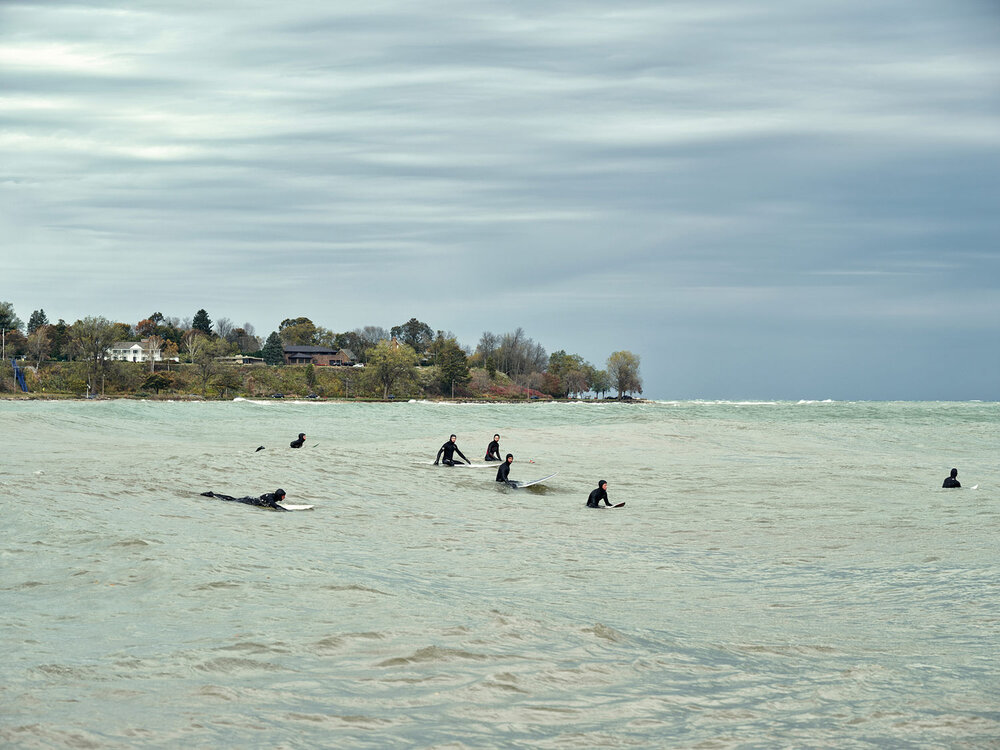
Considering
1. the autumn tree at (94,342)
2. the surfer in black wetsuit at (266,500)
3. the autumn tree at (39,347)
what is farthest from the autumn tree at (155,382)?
the surfer in black wetsuit at (266,500)

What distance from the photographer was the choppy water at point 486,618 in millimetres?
8812

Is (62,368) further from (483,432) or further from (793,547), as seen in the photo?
(793,547)

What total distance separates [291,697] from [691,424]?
244 feet

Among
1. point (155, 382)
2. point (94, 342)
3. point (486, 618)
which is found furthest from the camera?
point (155, 382)

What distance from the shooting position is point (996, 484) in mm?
34906

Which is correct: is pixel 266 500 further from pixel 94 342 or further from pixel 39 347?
pixel 39 347

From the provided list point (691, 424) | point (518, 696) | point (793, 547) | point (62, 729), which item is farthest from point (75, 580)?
point (691, 424)

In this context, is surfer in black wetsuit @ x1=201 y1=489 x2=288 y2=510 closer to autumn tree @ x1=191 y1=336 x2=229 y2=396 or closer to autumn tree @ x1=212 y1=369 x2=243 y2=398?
autumn tree @ x1=191 y1=336 x2=229 y2=396

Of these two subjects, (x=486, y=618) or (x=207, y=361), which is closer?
(x=486, y=618)

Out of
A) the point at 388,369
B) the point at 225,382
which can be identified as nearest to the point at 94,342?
the point at 225,382

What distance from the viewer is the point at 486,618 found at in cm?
1263

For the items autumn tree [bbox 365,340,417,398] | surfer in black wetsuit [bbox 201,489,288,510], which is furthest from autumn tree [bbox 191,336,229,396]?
surfer in black wetsuit [bbox 201,489,288,510]

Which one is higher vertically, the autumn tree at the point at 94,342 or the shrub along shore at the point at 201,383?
the autumn tree at the point at 94,342

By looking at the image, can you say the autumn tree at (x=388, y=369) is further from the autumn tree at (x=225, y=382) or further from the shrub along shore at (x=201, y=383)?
the autumn tree at (x=225, y=382)
